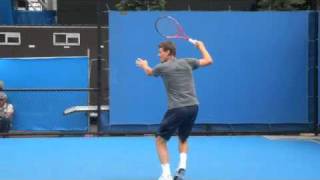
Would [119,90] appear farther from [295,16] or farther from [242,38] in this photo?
[295,16]

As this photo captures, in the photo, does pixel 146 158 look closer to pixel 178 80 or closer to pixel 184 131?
pixel 184 131

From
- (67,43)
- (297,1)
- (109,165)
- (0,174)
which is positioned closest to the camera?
(0,174)

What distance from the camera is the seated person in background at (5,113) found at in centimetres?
1329

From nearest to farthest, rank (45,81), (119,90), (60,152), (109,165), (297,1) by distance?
1. (109,165)
2. (60,152)
3. (119,90)
4. (45,81)
5. (297,1)

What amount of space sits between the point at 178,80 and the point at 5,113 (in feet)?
21.5

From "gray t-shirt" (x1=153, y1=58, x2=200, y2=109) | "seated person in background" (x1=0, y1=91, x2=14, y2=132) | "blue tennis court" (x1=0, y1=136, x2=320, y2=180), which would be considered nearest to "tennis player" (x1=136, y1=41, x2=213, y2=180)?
"gray t-shirt" (x1=153, y1=58, x2=200, y2=109)

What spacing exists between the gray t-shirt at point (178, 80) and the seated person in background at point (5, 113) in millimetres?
6249

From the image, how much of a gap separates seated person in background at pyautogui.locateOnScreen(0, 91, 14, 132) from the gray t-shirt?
6249 millimetres

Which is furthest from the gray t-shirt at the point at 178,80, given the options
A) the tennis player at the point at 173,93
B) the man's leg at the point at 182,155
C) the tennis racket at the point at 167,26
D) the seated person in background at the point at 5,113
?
the seated person in background at the point at 5,113

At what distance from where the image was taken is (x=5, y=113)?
13406mm

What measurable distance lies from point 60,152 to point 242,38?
467 cm

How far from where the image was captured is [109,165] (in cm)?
952

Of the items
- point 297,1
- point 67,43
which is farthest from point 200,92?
point 67,43

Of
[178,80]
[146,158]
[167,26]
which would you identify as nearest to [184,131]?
[178,80]
